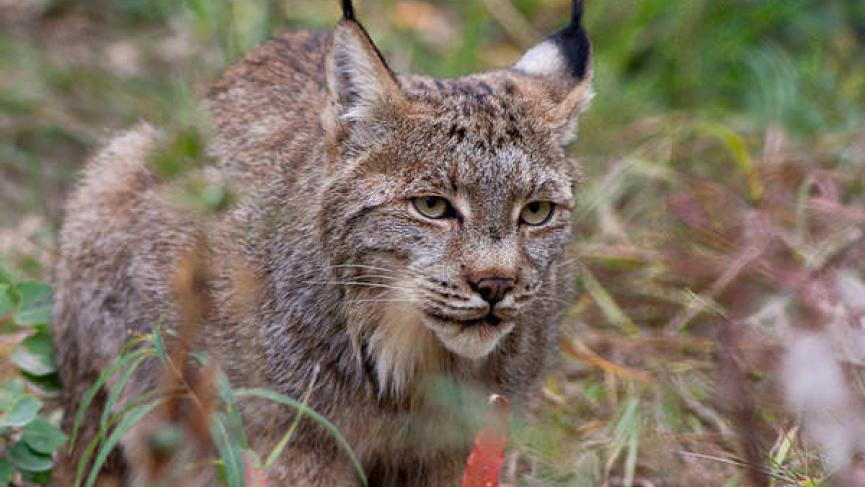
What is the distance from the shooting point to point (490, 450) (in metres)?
4.45

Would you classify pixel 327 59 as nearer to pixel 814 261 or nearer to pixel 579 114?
pixel 579 114

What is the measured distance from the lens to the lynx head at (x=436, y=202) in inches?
184

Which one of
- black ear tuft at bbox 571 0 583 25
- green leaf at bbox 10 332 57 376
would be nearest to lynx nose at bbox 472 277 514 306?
black ear tuft at bbox 571 0 583 25

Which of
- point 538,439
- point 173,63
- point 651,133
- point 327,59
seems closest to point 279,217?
point 327,59

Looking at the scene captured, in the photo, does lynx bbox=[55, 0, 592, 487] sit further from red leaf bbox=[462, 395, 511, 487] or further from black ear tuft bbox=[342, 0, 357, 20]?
red leaf bbox=[462, 395, 511, 487]

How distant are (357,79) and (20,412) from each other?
68.3 inches

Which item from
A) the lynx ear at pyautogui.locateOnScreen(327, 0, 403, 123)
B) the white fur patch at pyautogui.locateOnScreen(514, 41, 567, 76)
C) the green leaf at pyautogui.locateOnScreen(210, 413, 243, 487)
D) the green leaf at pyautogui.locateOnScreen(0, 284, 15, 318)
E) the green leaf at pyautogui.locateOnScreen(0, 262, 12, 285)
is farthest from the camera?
the white fur patch at pyautogui.locateOnScreen(514, 41, 567, 76)

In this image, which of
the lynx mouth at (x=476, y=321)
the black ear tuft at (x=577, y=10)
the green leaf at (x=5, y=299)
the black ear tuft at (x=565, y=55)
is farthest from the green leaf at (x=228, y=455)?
→ the black ear tuft at (x=577, y=10)

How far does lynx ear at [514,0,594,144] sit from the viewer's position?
5254mm

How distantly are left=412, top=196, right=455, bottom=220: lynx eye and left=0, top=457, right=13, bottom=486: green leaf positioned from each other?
6.11 ft

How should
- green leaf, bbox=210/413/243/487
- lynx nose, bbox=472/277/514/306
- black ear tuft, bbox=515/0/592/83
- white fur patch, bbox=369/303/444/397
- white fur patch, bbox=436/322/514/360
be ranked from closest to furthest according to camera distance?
green leaf, bbox=210/413/243/487, lynx nose, bbox=472/277/514/306, white fur patch, bbox=436/322/514/360, white fur patch, bbox=369/303/444/397, black ear tuft, bbox=515/0/592/83

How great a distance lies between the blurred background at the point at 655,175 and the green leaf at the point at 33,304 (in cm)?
48

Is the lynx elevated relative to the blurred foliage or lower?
elevated

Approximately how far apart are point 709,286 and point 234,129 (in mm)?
2144
